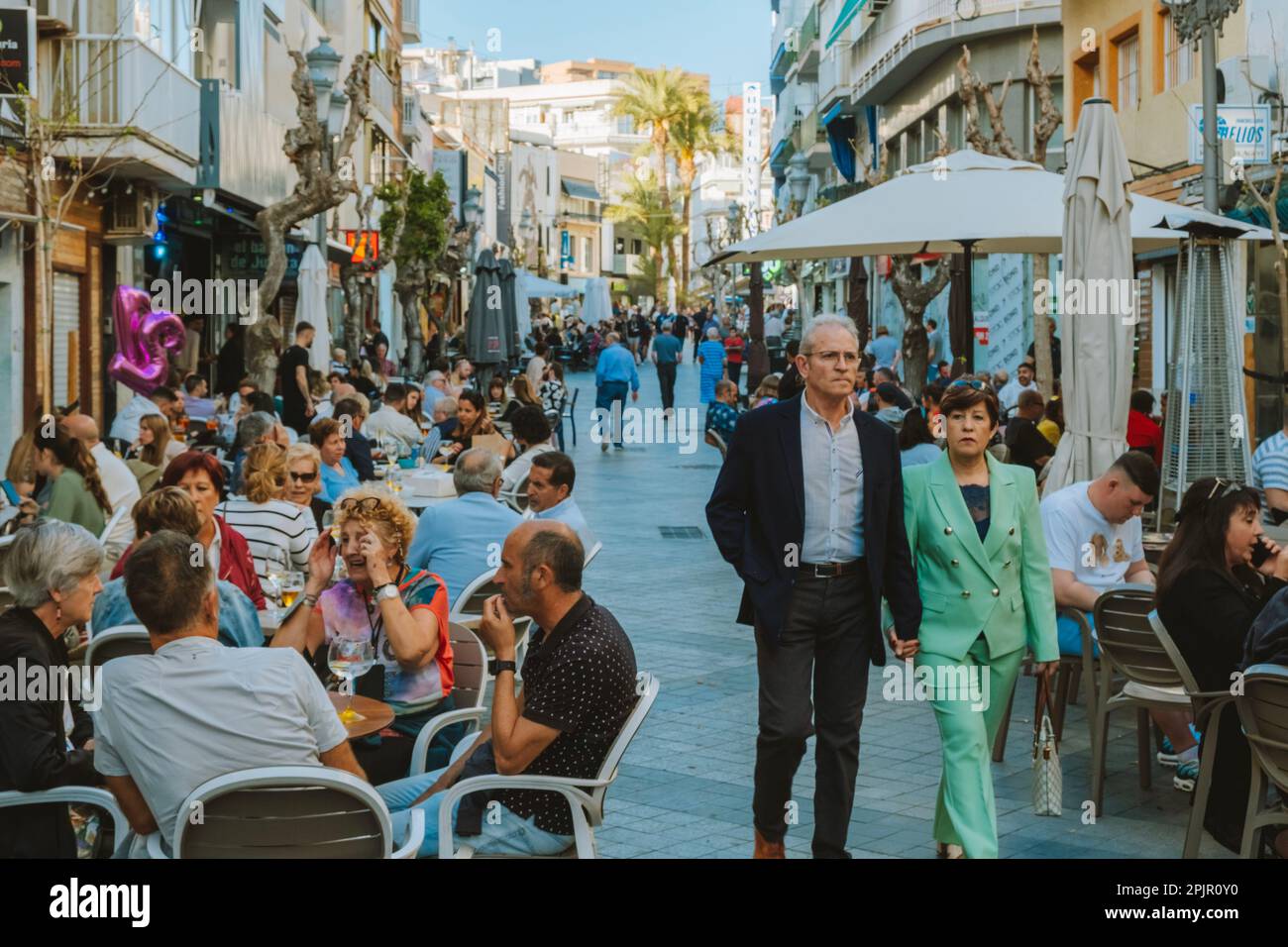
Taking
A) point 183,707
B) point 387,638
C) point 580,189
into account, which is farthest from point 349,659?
point 580,189

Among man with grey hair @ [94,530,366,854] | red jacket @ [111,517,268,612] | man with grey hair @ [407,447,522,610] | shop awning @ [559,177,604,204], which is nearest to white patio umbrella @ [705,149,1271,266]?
man with grey hair @ [407,447,522,610]

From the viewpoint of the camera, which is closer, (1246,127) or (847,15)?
(1246,127)

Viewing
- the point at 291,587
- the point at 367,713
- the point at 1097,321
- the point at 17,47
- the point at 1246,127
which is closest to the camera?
the point at 367,713

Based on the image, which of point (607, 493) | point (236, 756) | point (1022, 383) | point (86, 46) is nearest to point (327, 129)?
point (86, 46)

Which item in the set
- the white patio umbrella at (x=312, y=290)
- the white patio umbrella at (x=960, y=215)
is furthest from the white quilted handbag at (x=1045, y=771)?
the white patio umbrella at (x=312, y=290)

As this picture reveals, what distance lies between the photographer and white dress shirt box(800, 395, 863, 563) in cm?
577

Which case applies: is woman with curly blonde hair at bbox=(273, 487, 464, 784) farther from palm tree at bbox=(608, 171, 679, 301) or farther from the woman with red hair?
palm tree at bbox=(608, 171, 679, 301)

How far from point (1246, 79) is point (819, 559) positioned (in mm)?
14272

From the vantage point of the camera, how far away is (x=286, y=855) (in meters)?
4.22

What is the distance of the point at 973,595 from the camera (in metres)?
5.93

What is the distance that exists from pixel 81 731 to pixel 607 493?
1344cm

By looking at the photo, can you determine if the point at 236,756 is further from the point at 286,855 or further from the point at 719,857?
the point at 719,857

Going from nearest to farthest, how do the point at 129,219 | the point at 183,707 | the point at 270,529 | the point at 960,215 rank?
the point at 183,707
the point at 270,529
the point at 960,215
the point at 129,219

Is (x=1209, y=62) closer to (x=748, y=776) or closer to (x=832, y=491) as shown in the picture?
(x=748, y=776)
